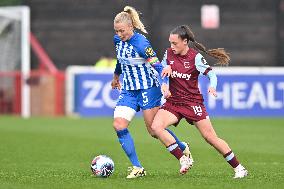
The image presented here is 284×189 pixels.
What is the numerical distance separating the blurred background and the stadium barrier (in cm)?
56

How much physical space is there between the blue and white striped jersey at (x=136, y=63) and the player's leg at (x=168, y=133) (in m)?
0.49

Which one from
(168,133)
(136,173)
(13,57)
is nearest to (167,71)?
(168,133)

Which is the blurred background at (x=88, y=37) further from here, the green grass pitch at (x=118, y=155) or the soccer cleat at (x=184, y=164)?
the soccer cleat at (x=184, y=164)

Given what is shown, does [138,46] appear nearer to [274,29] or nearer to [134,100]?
[134,100]

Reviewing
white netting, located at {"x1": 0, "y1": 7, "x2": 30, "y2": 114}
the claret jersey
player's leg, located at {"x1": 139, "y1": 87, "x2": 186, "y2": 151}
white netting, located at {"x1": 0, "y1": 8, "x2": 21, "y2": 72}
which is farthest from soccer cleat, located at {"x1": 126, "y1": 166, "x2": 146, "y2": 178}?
white netting, located at {"x1": 0, "y1": 8, "x2": 21, "y2": 72}

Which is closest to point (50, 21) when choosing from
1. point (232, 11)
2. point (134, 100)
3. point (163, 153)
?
point (232, 11)

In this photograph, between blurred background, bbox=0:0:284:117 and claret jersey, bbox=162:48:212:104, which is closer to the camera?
claret jersey, bbox=162:48:212:104

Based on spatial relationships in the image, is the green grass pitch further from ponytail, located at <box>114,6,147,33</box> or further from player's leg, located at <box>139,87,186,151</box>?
ponytail, located at <box>114,6,147,33</box>

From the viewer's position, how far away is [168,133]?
1143 cm

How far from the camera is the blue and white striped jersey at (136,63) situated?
38.1 feet

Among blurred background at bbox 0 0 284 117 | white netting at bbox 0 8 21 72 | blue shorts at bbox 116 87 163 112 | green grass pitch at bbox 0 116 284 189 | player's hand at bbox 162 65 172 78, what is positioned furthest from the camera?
white netting at bbox 0 8 21 72

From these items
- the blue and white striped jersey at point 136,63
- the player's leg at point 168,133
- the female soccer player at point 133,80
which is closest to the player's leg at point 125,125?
the female soccer player at point 133,80

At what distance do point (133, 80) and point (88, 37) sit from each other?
16.9m

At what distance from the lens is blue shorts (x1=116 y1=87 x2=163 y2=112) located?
11.7 metres
